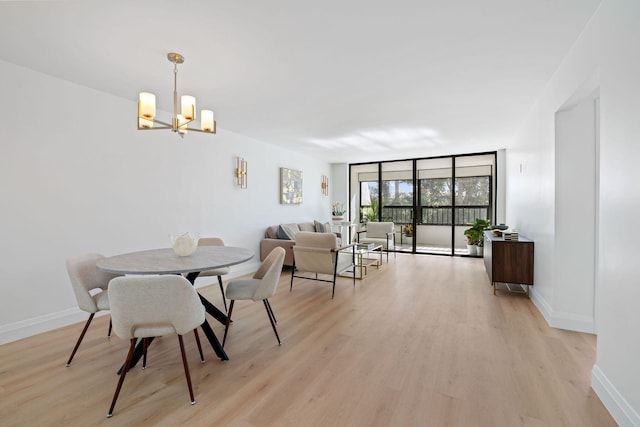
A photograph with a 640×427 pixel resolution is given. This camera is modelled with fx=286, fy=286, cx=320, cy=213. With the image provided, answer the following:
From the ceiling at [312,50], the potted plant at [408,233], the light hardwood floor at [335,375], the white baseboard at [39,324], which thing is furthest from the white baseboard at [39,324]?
the potted plant at [408,233]

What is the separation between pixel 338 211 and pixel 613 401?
674 centimetres

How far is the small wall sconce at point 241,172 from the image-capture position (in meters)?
5.19

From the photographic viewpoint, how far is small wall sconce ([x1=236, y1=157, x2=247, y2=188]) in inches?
204

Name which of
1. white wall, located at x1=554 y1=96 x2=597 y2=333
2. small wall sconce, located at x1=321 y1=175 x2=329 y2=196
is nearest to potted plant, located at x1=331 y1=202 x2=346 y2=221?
small wall sconce, located at x1=321 y1=175 x2=329 y2=196

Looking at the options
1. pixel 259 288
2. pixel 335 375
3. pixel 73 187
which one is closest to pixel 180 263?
pixel 259 288

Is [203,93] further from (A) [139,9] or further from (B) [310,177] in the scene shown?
(B) [310,177]

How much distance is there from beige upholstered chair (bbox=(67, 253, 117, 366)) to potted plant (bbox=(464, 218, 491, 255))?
6.80m

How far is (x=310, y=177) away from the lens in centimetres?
752

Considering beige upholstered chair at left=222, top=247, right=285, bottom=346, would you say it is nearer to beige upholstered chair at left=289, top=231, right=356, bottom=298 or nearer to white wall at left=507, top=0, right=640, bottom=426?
beige upholstered chair at left=289, top=231, right=356, bottom=298

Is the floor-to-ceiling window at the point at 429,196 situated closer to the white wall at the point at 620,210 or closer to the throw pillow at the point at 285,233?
the throw pillow at the point at 285,233

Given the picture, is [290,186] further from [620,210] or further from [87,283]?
[620,210]

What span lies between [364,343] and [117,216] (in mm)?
3196

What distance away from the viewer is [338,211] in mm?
8203

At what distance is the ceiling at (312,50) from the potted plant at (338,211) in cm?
423
